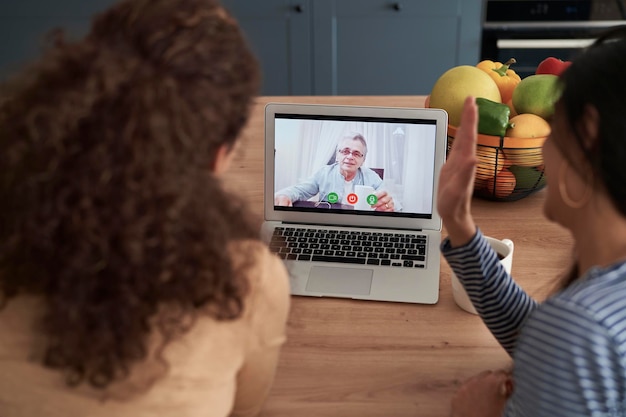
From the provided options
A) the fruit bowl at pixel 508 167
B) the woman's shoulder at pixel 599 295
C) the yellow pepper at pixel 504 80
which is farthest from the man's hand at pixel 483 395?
the yellow pepper at pixel 504 80

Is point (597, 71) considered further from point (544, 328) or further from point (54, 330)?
point (54, 330)

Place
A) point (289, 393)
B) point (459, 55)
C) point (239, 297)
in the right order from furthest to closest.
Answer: point (459, 55)
point (289, 393)
point (239, 297)

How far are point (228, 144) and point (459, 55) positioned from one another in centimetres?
258

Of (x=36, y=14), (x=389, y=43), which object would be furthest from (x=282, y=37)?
(x=36, y=14)

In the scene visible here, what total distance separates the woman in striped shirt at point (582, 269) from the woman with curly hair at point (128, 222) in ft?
1.00

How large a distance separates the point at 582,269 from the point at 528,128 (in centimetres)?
53

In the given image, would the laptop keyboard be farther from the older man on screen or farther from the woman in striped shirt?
the woman in striped shirt

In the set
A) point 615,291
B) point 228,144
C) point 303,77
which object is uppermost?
point 228,144

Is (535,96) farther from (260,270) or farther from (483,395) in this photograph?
(260,270)

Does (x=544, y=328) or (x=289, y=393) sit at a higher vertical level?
(x=544, y=328)

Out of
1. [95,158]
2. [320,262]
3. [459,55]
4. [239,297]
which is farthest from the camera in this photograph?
[459,55]

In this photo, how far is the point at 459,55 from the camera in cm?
309

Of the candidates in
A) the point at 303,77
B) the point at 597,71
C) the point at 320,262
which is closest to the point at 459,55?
the point at 303,77

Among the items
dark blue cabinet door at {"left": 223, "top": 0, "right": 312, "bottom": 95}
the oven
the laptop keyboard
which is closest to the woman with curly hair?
the laptop keyboard
